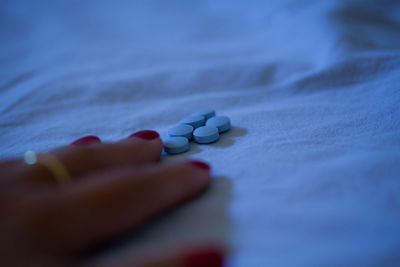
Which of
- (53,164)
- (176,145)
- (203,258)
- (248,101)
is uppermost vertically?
(248,101)

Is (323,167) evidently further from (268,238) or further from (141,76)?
(141,76)

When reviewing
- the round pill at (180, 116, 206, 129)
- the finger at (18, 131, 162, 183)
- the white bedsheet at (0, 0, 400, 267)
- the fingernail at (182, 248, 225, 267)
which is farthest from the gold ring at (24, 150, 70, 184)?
the round pill at (180, 116, 206, 129)

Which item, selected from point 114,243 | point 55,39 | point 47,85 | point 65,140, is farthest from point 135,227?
point 55,39

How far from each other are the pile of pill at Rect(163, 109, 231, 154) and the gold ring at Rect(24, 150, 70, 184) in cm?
28

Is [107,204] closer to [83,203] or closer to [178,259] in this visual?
[83,203]

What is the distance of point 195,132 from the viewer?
31.4 inches

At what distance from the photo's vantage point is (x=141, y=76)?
1.17m

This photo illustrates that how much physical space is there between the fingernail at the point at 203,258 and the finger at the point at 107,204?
0.12 metres

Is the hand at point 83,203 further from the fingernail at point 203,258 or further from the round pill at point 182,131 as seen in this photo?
the round pill at point 182,131

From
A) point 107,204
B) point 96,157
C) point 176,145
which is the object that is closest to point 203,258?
point 107,204

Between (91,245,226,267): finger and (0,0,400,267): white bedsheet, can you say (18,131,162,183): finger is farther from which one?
(91,245,226,267): finger

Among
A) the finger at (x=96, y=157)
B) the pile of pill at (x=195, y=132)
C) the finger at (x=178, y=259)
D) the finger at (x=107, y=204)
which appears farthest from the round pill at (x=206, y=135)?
the finger at (x=178, y=259)

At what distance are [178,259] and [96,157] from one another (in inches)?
11.4

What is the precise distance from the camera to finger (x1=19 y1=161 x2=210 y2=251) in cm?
38
